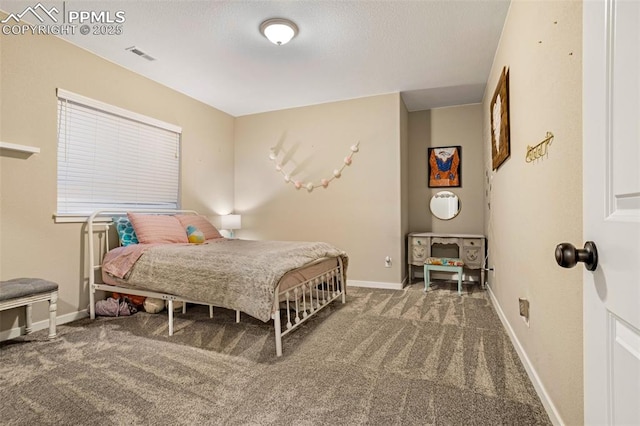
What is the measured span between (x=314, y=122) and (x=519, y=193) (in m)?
3.10

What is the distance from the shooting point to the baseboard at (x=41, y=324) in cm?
245

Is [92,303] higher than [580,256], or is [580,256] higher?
[580,256]

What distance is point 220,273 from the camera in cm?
232

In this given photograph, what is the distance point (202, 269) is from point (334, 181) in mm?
2505

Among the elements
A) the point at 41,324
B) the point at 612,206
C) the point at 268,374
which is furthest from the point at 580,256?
the point at 41,324

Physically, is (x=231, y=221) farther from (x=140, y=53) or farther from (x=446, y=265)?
(x=446, y=265)

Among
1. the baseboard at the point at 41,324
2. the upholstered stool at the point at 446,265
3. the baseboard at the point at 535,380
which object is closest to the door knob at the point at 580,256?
the baseboard at the point at 535,380

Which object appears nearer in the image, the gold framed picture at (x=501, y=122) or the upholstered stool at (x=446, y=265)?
the gold framed picture at (x=501, y=122)

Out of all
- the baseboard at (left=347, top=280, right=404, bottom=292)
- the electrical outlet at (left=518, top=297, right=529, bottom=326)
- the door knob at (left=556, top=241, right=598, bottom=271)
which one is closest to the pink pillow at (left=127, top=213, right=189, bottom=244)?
the baseboard at (left=347, top=280, right=404, bottom=292)

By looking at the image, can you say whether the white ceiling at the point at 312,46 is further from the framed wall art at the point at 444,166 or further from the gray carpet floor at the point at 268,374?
the gray carpet floor at the point at 268,374

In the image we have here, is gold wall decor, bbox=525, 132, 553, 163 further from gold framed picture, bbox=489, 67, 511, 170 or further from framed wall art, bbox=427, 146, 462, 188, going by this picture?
framed wall art, bbox=427, 146, 462, 188

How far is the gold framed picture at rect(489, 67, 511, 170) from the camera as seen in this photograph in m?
2.38

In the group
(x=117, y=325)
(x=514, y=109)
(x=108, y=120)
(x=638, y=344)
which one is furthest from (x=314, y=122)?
(x=638, y=344)

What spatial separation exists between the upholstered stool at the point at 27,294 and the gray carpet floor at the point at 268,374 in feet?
0.64
